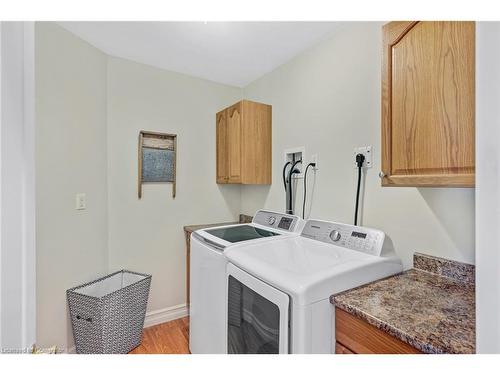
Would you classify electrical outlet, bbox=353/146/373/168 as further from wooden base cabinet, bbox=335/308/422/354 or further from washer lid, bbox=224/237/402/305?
wooden base cabinet, bbox=335/308/422/354

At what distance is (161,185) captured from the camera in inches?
91.9

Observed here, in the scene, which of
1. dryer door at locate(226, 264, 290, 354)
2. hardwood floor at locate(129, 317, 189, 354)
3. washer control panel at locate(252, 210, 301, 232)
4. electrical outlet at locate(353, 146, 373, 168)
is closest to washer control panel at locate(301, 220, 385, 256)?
washer control panel at locate(252, 210, 301, 232)

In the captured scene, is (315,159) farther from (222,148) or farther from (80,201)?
(80,201)

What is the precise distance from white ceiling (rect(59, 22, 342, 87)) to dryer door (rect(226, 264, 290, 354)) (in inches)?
62.5

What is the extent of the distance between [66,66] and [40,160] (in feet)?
2.31

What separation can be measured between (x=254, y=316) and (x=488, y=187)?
3.24 feet

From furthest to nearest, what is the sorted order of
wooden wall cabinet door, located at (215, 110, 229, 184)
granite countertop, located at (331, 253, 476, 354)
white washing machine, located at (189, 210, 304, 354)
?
wooden wall cabinet door, located at (215, 110, 229, 184), white washing machine, located at (189, 210, 304, 354), granite countertop, located at (331, 253, 476, 354)

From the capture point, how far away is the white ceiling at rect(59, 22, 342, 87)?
1.68 m

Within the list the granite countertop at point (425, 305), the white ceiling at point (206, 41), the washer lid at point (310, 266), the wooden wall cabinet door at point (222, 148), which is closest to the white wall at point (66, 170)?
the white ceiling at point (206, 41)

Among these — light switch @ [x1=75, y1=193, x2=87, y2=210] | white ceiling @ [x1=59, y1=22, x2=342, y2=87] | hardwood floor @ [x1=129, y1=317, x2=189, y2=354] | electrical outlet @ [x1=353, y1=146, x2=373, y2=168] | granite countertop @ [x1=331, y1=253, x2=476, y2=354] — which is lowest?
hardwood floor @ [x1=129, y1=317, x2=189, y2=354]

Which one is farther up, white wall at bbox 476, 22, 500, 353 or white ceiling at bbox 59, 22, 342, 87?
white ceiling at bbox 59, 22, 342, 87

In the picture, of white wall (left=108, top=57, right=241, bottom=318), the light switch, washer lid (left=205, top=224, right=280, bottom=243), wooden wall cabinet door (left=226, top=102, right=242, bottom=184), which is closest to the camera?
washer lid (left=205, top=224, right=280, bottom=243)

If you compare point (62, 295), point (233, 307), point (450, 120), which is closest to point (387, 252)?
point (450, 120)
